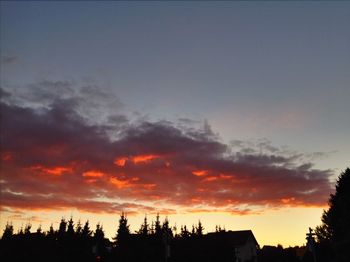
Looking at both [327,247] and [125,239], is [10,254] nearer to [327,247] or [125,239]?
[125,239]

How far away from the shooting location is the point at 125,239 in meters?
54.4

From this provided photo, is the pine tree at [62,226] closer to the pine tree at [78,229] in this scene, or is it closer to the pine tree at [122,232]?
the pine tree at [78,229]

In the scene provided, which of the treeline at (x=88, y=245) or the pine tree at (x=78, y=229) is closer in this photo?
the treeline at (x=88, y=245)

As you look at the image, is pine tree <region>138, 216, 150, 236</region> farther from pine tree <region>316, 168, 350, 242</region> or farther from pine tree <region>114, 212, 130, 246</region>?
pine tree <region>316, 168, 350, 242</region>

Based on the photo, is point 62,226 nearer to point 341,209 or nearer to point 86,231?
point 86,231

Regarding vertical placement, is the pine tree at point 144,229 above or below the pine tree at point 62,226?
below

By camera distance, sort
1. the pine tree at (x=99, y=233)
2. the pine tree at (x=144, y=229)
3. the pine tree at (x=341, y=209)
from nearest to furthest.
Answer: the pine tree at (x=341, y=209) < the pine tree at (x=144, y=229) < the pine tree at (x=99, y=233)

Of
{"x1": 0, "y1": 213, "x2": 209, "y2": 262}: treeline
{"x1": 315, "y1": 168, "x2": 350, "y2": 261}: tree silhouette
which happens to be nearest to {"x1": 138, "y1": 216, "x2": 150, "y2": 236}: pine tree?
{"x1": 0, "y1": 213, "x2": 209, "y2": 262}: treeline

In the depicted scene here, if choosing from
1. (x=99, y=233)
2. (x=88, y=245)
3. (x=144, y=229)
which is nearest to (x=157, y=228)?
(x=144, y=229)

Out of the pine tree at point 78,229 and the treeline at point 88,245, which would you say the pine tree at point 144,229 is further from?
the pine tree at point 78,229

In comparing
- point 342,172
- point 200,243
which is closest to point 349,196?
point 342,172

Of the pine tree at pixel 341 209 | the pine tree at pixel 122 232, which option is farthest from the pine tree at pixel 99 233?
the pine tree at pixel 341 209

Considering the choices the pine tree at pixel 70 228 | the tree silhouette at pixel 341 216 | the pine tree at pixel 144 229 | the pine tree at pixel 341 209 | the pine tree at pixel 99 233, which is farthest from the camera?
the pine tree at pixel 99 233

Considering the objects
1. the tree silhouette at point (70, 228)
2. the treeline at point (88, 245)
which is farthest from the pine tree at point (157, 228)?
the tree silhouette at point (70, 228)
